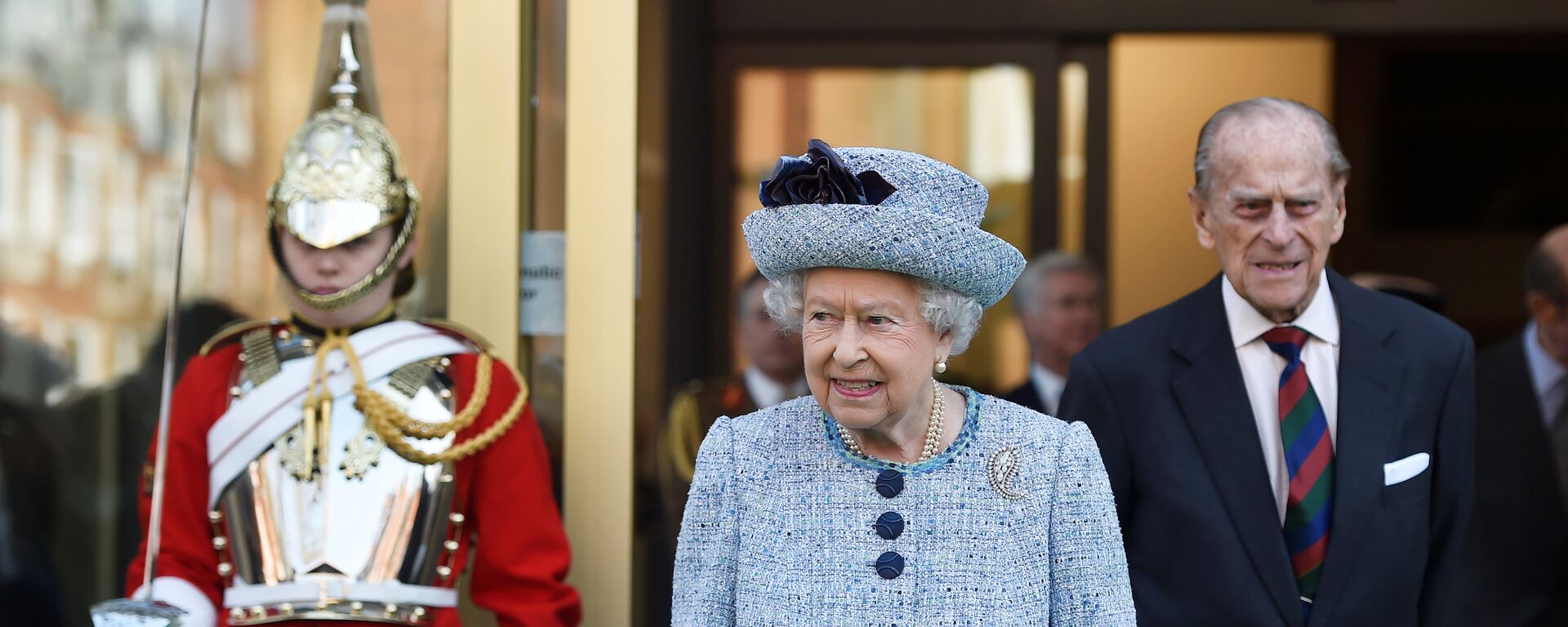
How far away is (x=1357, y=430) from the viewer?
3215 mm

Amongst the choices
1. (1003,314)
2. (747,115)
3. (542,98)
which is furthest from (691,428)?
(1003,314)

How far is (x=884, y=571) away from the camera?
2.60 m

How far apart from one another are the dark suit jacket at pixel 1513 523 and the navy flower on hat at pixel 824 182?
10.4 ft

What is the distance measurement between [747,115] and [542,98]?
8.94 feet

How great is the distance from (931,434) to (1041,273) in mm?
3669

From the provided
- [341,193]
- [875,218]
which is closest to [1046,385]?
[341,193]

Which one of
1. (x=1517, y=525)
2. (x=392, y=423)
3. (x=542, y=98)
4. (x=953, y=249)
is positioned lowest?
(x=1517, y=525)

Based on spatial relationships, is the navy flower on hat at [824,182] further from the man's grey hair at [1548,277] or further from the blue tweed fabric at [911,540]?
the man's grey hair at [1548,277]

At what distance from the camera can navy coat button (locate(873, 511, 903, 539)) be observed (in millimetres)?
2609

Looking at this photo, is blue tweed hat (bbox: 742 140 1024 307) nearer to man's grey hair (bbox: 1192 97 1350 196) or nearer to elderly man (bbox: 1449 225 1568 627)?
man's grey hair (bbox: 1192 97 1350 196)

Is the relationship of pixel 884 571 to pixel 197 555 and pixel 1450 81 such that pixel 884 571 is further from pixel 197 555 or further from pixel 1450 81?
pixel 1450 81

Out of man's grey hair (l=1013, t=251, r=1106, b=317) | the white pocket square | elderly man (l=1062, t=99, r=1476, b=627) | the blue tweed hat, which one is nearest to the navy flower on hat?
the blue tweed hat

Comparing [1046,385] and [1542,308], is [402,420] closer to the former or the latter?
[1046,385]

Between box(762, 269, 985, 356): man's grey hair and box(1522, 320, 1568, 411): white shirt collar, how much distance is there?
301 centimetres
